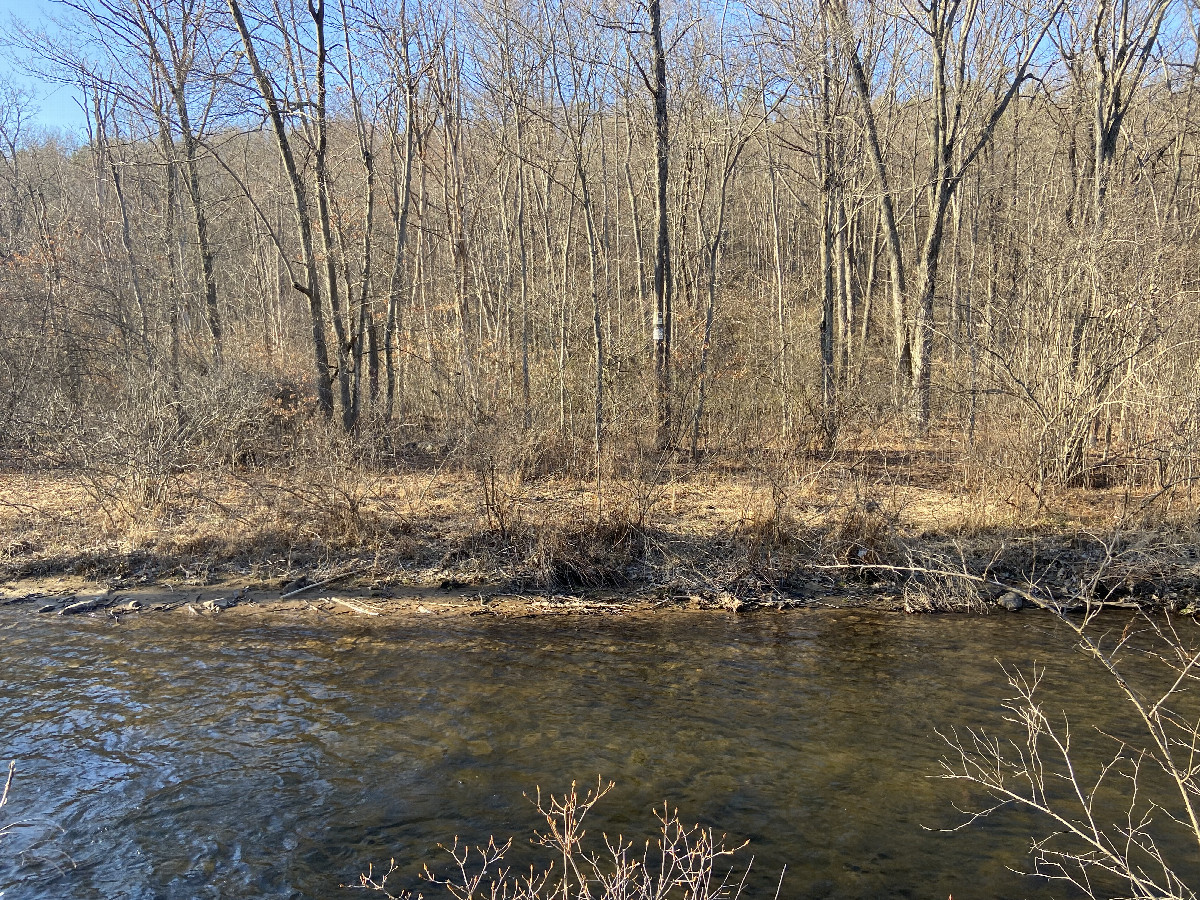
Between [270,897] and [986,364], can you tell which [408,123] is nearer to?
[986,364]

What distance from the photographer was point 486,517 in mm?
11352

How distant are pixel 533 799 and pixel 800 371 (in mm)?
13780

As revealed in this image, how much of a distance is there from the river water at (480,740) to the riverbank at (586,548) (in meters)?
0.64

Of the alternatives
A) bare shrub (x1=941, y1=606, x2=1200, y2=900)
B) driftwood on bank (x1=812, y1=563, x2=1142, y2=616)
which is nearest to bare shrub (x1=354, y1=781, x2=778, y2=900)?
bare shrub (x1=941, y1=606, x2=1200, y2=900)

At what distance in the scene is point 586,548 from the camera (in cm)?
1108

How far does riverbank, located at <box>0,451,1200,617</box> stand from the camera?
33.8 feet

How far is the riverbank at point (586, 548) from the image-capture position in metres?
10.3

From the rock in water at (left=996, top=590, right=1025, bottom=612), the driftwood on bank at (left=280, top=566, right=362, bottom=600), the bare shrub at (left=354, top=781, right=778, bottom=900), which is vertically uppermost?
the driftwood on bank at (left=280, top=566, right=362, bottom=600)

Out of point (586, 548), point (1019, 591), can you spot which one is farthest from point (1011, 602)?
point (1019, 591)

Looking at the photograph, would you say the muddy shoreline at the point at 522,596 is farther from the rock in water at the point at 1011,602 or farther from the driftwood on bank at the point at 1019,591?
the driftwood on bank at the point at 1019,591

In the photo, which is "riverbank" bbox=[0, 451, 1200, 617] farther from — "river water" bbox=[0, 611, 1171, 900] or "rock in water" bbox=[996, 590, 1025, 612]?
"river water" bbox=[0, 611, 1171, 900]

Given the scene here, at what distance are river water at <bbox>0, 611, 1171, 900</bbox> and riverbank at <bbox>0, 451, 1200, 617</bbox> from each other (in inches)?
25.1

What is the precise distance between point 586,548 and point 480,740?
4308mm

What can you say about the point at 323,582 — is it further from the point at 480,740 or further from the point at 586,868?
the point at 586,868
